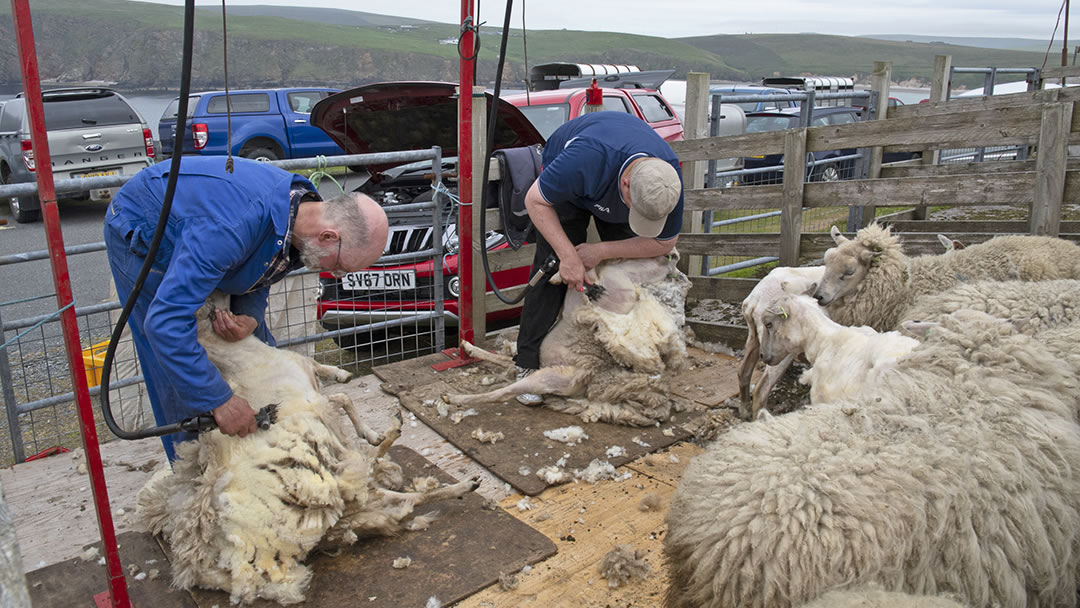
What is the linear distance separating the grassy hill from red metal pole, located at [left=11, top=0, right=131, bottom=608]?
26 centimetres

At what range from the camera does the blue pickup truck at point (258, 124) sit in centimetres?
1362

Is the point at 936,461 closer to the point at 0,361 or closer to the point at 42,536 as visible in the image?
the point at 42,536

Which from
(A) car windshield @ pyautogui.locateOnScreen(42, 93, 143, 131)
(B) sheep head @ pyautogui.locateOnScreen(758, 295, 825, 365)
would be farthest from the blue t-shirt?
(A) car windshield @ pyautogui.locateOnScreen(42, 93, 143, 131)

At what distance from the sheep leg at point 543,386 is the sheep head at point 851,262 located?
4.62 ft

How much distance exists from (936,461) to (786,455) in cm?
37

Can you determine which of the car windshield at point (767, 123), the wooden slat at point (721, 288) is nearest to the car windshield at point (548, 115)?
the wooden slat at point (721, 288)

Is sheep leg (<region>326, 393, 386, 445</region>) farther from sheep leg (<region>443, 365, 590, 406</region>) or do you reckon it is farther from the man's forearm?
the man's forearm

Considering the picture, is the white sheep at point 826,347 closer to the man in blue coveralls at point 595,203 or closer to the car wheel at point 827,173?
the man in blue coveralls at point 595,203

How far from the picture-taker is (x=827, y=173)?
10391 mm

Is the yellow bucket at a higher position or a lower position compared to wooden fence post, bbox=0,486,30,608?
lower

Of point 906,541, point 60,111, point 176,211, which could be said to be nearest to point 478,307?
point 176,211

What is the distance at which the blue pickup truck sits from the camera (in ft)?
44.7

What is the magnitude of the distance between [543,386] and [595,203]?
1047mm

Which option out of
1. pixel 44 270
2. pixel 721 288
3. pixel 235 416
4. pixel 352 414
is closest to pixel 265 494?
pixel 235 416
